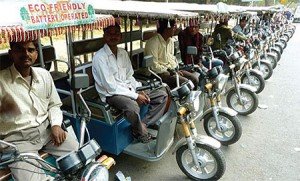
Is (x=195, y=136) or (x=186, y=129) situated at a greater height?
(x=186, y=129)

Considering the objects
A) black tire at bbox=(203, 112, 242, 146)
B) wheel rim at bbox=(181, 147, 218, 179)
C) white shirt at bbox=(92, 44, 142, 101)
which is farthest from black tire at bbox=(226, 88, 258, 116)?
white shirt at bbox=(92, 44, 142, 101)

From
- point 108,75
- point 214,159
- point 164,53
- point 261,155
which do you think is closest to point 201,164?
point 214,159

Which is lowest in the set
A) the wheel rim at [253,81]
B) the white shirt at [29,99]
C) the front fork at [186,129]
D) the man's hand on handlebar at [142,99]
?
the wheel rim at [253,81]

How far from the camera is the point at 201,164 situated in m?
3.13

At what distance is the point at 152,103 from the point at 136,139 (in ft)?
1.69

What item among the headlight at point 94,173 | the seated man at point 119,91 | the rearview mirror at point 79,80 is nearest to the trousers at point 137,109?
the seated man at point 119,91

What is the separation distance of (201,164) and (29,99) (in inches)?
76.9

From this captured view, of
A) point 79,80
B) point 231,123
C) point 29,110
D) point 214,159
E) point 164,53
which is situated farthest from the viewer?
point 164,53

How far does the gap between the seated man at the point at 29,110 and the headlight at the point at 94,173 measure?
635 mm

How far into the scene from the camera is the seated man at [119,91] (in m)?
3.17

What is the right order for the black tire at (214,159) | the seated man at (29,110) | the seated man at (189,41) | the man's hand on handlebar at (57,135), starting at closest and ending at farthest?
the seated man at (29,110), the man's hand on handlebar at (57,135), the black tire at (214,159), the seated man at (189,41)

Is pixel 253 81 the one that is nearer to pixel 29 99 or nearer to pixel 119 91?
pixel 119 91

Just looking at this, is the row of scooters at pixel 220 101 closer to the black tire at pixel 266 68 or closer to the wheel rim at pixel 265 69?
the black tire at pixel 266 68

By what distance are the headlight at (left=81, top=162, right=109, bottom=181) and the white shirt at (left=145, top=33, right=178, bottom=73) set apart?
2.82 m
